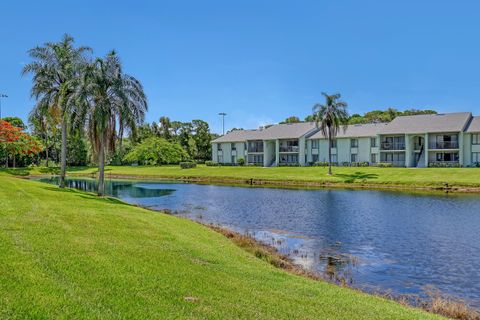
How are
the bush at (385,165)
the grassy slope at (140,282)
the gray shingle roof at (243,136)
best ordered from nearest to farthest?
the grassy slope at (140,282), the bush at (385,165), the gray shingle roof at (243,136)

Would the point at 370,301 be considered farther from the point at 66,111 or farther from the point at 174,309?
the point at 66,111

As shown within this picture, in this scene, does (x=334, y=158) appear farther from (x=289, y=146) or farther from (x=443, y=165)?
(x=443, y=165)

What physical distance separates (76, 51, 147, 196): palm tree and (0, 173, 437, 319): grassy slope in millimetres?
18287

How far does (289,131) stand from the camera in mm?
98625

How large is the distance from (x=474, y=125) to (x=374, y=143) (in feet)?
57.6

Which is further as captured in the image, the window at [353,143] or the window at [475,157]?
the window at [353,143]

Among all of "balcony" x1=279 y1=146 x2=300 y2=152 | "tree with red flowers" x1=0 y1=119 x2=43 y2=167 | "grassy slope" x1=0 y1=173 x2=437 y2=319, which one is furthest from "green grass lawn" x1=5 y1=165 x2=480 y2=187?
"grassy slope" x1=0 y1=173 x2=437 y2=319

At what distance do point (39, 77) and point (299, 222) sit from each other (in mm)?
25303

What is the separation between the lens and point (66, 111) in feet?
112

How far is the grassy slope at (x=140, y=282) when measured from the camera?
8.05 m

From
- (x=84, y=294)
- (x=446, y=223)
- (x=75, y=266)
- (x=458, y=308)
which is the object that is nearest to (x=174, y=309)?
(x=84, y=294)

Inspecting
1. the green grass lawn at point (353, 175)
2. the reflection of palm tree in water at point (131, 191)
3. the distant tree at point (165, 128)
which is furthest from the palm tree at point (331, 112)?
the distant tree at point (165, 128)

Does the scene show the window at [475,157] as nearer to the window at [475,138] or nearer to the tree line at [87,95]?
the window at [475,138]

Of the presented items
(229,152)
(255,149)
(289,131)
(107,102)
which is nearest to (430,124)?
(289,131)
